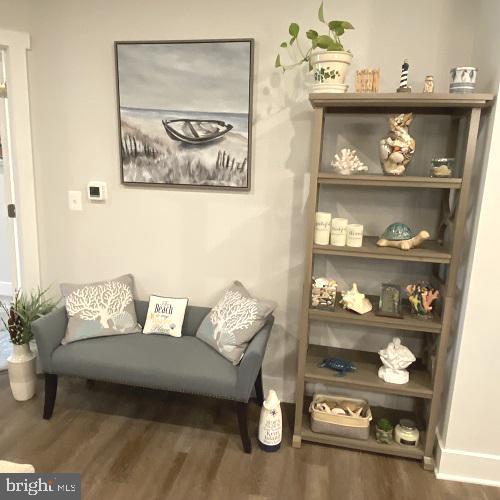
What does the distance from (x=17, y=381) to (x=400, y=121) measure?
2.51m

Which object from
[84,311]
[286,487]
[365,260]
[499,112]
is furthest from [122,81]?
[286,487]

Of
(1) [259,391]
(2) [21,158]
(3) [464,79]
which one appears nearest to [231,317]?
(1) [259,391]

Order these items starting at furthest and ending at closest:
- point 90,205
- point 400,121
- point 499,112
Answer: point 90,205, point 400,121, point 499,112

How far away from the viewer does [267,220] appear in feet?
8.11

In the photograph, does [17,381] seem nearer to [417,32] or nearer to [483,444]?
[483,444]

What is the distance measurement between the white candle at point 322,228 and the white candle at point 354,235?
0.33 ft

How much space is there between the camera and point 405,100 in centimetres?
182

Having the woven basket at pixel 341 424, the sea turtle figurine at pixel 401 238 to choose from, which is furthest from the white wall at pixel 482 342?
the woven basket at pixel 341 424

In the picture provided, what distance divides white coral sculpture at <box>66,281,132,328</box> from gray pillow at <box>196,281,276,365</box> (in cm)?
53

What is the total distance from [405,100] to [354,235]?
0.63 m

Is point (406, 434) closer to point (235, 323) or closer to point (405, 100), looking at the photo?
point (235, 323)

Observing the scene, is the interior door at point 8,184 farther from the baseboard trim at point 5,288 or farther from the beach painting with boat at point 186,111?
the baseboard trim at point 5,288

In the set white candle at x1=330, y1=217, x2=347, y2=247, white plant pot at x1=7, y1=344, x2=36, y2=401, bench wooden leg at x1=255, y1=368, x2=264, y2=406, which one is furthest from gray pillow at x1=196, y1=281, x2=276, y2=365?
white plant pot at x1=7, y1=344, x2=36, y2=401

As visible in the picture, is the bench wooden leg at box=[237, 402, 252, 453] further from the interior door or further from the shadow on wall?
the interior door
